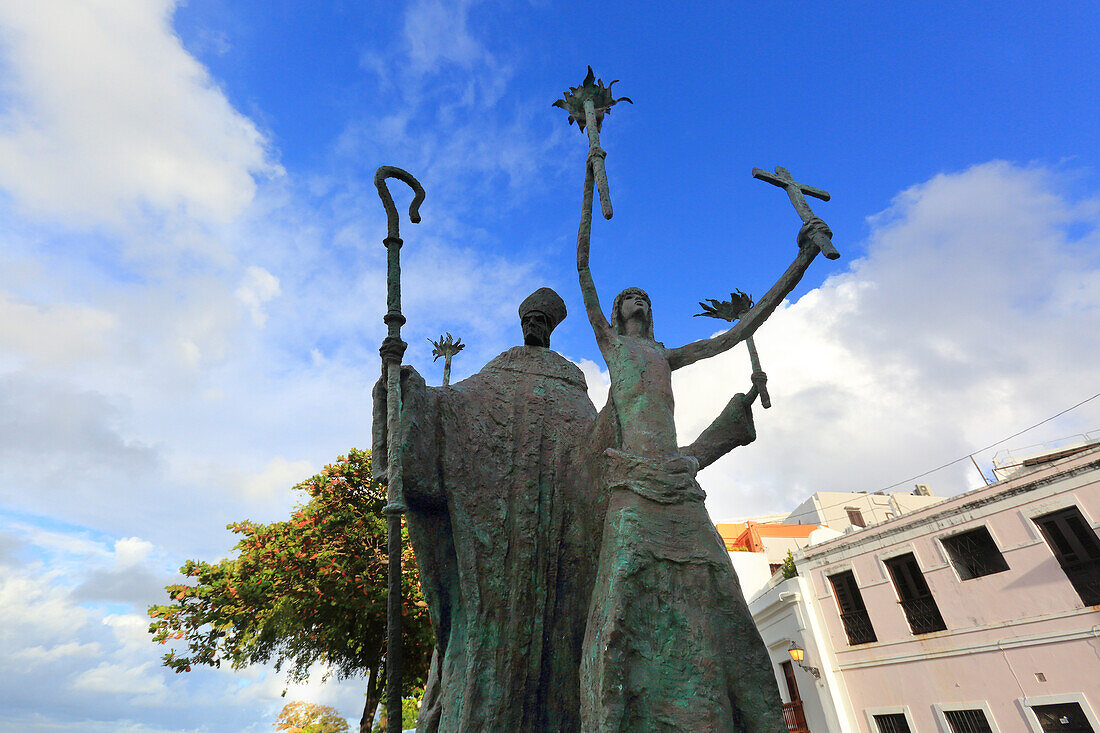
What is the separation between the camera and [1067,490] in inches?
468

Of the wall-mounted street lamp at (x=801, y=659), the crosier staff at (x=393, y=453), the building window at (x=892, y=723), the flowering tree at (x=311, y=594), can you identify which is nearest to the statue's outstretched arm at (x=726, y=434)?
the crosier staff at (x=393, y=453)

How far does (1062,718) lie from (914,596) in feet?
10.6

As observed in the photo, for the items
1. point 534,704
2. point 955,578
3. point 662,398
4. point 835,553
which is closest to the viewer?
point 534,704

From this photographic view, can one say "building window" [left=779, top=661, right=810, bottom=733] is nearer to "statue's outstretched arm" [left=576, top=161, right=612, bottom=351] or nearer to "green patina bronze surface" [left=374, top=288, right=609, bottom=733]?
"green patina bronze surface" [left=374, top=288, right=609, bottom=733]

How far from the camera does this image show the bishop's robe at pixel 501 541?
3230 mm

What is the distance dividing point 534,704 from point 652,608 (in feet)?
3.23

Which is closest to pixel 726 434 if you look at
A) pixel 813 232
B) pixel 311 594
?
pixel 813 232

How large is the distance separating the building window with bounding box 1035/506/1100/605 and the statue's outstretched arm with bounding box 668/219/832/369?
40.4 ft

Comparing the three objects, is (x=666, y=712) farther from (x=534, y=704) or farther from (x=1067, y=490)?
(x=1067, y=490)

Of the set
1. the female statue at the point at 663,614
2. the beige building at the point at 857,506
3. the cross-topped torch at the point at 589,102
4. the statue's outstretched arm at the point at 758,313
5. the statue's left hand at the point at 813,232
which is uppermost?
the beige building at the point at 857,506

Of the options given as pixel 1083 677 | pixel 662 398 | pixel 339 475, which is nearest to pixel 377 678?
pixel 339 475

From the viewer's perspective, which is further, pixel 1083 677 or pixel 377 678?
pixel 377 678

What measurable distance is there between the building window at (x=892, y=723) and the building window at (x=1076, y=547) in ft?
14.8

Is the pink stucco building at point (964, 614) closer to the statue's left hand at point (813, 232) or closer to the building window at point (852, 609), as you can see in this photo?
the building window at point (852, 609)
